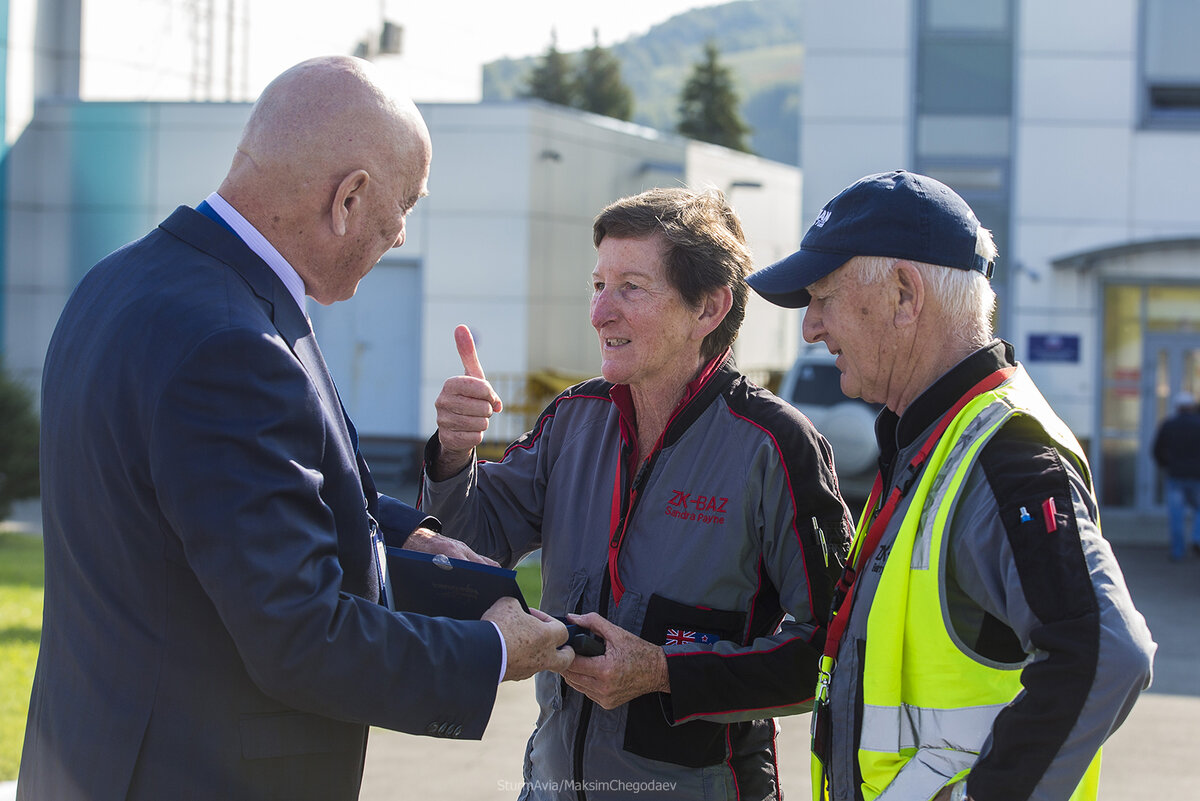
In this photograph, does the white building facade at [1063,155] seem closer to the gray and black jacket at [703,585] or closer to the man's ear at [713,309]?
the man's ear at [713,309]

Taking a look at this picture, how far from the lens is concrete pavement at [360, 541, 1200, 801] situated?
5.29 metres

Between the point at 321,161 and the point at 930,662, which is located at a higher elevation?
the point at 321,161

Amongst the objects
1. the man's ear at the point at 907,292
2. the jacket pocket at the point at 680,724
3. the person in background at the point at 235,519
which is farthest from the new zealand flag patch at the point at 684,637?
the man's ear at the point at 907,292

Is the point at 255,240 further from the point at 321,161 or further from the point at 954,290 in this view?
the point at 954,290

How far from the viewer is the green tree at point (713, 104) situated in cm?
5575

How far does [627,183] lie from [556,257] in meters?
3.07

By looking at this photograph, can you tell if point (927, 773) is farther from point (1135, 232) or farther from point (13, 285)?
point (13, 285)

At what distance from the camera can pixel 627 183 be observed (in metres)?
22.2

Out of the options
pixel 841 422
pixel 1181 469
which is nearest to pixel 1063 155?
pixel 1181 469

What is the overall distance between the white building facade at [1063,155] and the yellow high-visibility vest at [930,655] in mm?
15257

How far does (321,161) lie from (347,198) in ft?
0.28

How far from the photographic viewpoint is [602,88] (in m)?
61.2

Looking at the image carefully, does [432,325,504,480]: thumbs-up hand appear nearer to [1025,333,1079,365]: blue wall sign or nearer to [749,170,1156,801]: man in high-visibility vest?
[749,170,1156,801]: man in high-visibility vest

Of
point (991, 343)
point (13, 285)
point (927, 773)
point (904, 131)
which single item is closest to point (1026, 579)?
point (927, 773)
